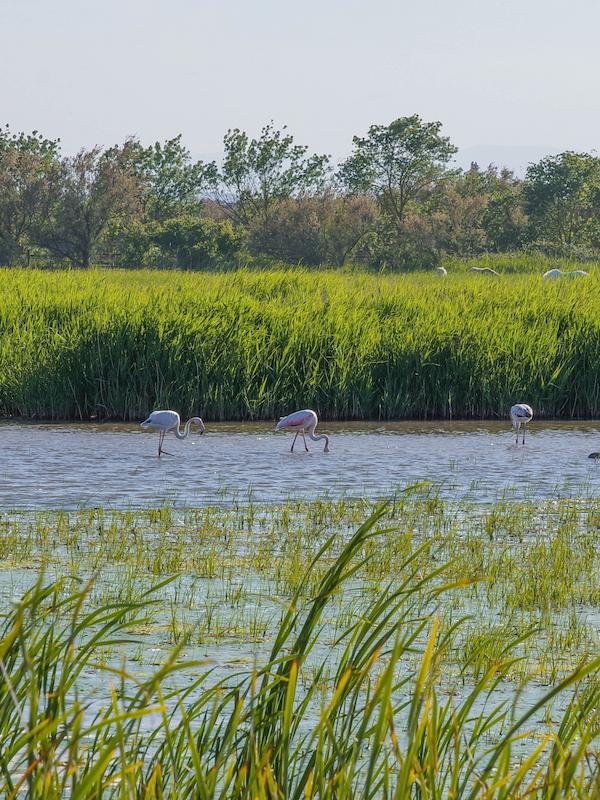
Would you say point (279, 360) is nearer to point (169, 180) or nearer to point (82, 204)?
point (82, 204)

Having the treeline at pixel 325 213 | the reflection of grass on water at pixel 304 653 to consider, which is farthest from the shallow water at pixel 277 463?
the treeline at pixel 325 213

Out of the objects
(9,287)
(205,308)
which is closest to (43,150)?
(9,287)

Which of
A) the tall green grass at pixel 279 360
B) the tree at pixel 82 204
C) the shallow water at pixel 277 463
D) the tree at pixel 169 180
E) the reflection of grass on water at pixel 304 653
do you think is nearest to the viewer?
the reflection of grass on water at pixel 304 653

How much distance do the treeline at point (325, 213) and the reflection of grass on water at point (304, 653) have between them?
112ft

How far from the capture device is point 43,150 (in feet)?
203

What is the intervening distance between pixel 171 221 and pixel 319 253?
5.67 metres

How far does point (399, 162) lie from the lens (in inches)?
2015

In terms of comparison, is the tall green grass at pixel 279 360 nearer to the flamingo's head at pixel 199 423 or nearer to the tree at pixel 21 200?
the flamingo's head at pixel 199 423

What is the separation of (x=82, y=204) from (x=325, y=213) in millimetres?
9104

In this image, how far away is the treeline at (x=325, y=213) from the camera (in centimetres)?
4509

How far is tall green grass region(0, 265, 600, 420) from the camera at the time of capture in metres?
16.6

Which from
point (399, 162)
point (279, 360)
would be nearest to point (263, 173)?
point (399, 162)

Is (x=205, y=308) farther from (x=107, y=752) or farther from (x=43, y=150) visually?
(x=43, y=150)

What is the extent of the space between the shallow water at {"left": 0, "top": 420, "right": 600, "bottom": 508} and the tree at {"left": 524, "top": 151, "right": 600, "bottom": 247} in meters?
32.3
